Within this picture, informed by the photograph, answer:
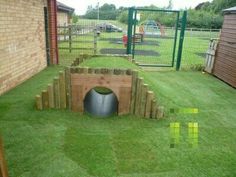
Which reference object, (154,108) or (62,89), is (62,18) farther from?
(154,108)

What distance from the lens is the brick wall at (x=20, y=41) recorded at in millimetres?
5965

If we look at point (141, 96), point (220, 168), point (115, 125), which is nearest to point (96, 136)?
point (115, 125)

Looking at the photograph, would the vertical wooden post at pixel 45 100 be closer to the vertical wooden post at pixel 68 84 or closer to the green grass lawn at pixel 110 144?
the green grass lawn at pixel 110 144

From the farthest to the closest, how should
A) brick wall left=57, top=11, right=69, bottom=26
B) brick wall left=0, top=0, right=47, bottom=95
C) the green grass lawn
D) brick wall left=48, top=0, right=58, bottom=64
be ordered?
brick wall left=57, top=11, right=69, bottom=26 → brick wall left=48, top=0, right=58, bottom=64 → brick wall left=0, top=0, right=47, bottom=95 → the green grass lawn

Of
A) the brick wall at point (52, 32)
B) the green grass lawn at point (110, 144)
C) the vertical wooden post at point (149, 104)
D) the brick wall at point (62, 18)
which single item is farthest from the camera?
the brick wall at point (62, 18)

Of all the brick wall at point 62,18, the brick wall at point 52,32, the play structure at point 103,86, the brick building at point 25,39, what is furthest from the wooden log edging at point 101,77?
the brick wall at point 62,18

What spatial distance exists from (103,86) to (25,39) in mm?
3576

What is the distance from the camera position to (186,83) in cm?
791

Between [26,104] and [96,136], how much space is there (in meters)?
1.97

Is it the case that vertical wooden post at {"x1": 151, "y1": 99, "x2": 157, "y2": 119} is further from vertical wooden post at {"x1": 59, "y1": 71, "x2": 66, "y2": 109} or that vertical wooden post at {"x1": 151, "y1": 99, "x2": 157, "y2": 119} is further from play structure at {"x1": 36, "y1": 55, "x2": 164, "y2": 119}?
vertical wooden post at {"x1": 59, "y1": 71, "x2": 66, "y2": 109}

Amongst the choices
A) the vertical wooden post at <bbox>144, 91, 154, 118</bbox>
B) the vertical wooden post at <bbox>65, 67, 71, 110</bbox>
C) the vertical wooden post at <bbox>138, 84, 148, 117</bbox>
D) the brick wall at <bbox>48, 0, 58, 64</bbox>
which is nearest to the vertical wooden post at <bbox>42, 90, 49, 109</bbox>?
the vertical wooden post at <bbox>65, 67, 71, 110</bbox>

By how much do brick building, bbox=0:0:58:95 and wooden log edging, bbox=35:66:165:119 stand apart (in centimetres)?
163

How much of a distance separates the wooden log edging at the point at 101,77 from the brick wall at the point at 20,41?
1632mm

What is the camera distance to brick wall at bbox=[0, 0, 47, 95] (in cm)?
596
